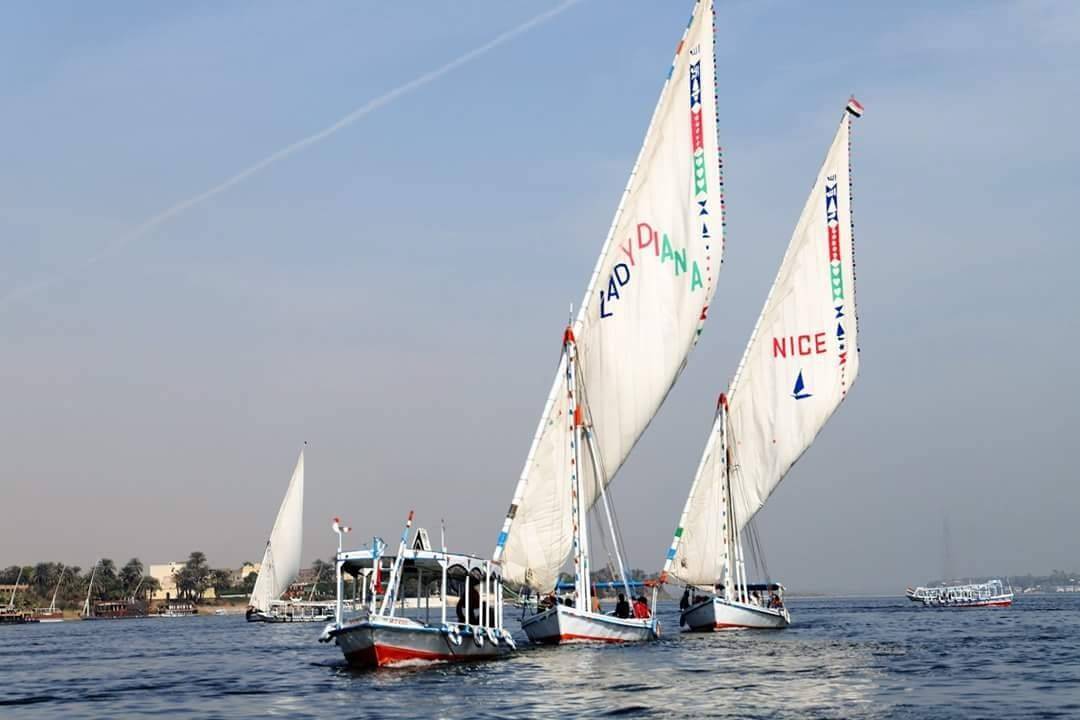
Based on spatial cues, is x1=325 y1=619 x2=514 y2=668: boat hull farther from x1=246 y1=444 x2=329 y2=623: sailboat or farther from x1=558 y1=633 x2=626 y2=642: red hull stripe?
x1=246 y1=444 x2=329 y2=623: sailboat

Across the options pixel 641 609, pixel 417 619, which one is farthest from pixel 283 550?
pixel 417 619

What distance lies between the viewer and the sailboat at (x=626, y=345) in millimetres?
55938

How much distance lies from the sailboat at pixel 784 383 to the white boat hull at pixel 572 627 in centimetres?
1971

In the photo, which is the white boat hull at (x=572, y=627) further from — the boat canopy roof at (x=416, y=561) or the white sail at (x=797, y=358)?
the white sail at (x=797, y=358)

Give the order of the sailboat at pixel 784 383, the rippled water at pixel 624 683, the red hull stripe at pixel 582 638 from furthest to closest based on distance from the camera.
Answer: the sailboat at pixel 784 383, the red hull stripe at pixel 582 638, the rippled water at pixel 624 683

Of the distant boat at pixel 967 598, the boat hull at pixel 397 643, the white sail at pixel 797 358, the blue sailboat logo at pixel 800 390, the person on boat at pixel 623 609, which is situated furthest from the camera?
the distant boat at pixel 967 598

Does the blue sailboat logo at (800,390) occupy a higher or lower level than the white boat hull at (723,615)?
higher

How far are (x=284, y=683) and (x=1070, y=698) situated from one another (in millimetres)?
25890

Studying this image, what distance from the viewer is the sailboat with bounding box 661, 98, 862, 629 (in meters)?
76.8

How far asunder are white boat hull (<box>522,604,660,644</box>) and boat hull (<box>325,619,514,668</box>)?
658cm

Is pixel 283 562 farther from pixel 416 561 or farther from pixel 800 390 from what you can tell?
pixel 416 561

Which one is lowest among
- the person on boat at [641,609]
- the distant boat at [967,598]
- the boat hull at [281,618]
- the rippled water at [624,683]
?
the rippled water at [624,683]

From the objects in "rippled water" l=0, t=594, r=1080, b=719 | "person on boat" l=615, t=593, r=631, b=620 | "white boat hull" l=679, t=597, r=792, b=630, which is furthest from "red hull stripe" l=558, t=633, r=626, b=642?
"white boat hull" l=679, t=597, r=792, b=630

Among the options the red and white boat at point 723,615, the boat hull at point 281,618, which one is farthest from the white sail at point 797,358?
the boat hull at point 281,618
